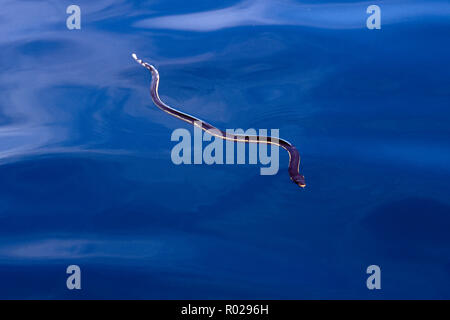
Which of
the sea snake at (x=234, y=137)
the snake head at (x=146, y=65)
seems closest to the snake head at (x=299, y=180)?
the sea snake at (x=234, y=137)

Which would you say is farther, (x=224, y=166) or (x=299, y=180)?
(x=224, y=166)

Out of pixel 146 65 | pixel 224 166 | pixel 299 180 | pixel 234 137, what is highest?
pixel 146 65

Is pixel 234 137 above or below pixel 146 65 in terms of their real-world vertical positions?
below

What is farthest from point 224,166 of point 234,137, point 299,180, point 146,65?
point 146,65

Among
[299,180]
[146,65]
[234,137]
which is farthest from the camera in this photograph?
[146,65]

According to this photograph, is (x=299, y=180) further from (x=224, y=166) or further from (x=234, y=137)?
(x=234, y=137)

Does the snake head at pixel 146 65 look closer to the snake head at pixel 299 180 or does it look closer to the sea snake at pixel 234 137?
the sea snake at pixel 234 137

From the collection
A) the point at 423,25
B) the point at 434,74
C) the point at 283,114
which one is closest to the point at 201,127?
the point at 283,114

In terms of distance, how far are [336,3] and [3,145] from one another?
12.2ft

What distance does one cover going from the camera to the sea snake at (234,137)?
3701 mm

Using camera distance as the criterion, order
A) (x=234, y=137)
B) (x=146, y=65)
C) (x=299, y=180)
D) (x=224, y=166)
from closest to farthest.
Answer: (x=299, y=180) < (x=224, y=166) < (x=234, y=137) < (x=146, y=65)

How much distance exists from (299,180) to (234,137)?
73 centimetres

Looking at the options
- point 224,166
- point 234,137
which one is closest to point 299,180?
point 224,166

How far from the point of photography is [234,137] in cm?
405
